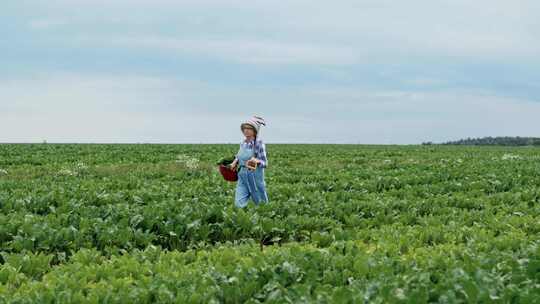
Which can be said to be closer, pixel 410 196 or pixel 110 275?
pixel 110 275

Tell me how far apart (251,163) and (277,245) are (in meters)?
1.80

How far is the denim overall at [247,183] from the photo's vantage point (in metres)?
10.1

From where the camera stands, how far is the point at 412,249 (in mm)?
7258

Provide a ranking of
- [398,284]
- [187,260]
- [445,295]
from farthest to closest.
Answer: [187,260] < [398,284] < [445,295]

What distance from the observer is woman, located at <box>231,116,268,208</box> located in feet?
32.6

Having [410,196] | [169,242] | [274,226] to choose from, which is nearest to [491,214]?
[410,196]

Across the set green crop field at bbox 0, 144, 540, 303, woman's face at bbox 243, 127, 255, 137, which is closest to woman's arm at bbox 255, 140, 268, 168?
woman's face at bbox 243, 127, 255, 137

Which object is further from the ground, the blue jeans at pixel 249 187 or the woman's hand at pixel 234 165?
the woman's hand at pixel 234 165

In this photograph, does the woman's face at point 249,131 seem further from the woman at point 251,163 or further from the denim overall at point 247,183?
the denim overall at point 247,183

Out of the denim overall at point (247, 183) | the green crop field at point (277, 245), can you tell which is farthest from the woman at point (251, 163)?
the green crop field at point (277, 245)

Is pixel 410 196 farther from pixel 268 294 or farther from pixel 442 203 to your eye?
pixel 268 294

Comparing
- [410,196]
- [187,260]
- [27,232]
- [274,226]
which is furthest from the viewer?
[410,196]

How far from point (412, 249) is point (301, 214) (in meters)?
3.60

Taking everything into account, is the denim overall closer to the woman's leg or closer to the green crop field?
the woman's leg
